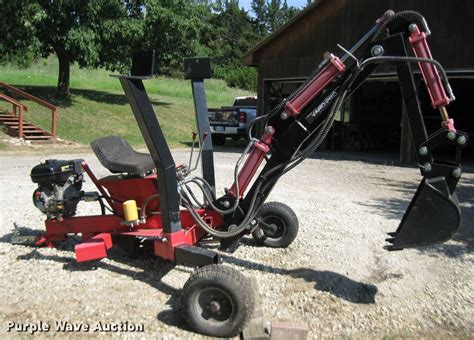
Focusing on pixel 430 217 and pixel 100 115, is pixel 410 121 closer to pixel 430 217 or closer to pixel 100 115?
pixel 430 217

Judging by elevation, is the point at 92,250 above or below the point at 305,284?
above

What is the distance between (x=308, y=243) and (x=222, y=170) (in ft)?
19.3

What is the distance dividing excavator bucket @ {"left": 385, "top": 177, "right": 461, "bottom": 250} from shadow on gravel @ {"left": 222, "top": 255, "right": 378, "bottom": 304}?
72 centimetres

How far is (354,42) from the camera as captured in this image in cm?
1420

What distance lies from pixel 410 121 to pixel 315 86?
86cm

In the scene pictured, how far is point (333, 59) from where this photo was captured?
401 centimetres

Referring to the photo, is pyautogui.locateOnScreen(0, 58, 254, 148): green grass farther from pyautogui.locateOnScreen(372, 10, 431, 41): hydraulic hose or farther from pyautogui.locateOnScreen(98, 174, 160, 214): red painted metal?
pyautogui.locateOnScreen(372, 10, 431, 41): hydraulic hose

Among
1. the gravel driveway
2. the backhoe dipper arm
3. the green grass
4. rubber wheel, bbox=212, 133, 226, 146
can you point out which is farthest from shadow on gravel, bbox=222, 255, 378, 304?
the green grass

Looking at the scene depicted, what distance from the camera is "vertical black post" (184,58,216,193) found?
487cm

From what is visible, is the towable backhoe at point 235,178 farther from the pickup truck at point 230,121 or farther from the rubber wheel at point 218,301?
the pickup truck at point 230,121

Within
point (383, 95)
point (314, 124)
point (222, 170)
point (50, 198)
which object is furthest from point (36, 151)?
point (383, 95)

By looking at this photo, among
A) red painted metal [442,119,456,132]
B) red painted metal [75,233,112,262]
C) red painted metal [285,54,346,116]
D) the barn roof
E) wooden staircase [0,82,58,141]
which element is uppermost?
the barn roof

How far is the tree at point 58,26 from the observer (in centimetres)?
1923

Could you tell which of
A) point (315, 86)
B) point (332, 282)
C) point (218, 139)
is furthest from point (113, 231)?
point (218, 139)
